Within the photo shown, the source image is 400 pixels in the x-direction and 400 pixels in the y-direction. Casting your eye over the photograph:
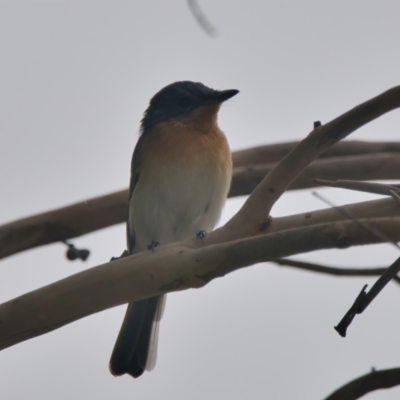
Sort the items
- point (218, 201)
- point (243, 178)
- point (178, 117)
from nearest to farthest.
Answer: point (243, 178) < point (218, 201) < point (178, 117)

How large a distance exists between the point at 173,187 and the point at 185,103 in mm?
1053

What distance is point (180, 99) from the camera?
6535mm

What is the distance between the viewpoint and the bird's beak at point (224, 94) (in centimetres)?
616

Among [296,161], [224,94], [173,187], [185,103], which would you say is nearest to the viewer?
[296,161]

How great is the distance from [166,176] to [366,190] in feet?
10.4

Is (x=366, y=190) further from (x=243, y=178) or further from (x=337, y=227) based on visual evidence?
(x=243, y=178)

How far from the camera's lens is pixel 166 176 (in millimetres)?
5824

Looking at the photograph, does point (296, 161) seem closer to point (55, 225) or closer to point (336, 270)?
point (336, 270)

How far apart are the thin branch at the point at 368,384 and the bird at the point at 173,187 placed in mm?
3008

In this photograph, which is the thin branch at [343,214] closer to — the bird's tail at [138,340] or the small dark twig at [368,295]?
the small dark twig at [368,295]

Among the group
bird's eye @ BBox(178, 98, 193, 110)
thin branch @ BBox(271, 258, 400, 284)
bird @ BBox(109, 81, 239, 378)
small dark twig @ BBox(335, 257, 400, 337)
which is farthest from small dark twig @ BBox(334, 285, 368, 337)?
bird's eye @ BBox(178, 98, 193, 110)

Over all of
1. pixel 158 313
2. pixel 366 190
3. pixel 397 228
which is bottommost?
pixel 397 228

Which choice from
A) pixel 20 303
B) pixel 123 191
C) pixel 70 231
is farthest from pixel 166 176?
pixel 20 303

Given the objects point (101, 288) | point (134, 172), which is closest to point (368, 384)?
point (101, 288)
